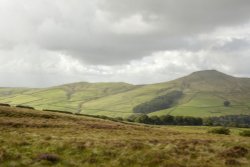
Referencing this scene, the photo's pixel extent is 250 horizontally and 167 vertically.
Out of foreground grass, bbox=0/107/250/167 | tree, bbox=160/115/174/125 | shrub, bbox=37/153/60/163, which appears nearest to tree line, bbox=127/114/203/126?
tree, bbox=160/115/174/125

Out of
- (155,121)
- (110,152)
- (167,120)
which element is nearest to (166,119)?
(167,120)

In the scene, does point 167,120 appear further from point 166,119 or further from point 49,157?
point 49,157

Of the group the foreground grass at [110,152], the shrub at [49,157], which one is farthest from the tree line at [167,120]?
the shrub at [49,157]

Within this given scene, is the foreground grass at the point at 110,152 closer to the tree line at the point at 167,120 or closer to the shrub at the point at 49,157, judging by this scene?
the shrub at the point at 49,157

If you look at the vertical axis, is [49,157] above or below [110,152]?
below

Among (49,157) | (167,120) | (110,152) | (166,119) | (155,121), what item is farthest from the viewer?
(167,120)

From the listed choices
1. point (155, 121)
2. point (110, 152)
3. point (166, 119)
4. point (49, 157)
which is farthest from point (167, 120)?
point (49, 157)

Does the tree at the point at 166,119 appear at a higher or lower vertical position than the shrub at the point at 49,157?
higher

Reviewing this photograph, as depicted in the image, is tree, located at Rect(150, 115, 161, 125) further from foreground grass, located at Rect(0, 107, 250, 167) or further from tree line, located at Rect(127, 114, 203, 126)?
foreground grass, located at Rect(0, 107, 250, 167)

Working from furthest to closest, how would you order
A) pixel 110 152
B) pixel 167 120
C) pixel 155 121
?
pixel 167 120
pixel 155 121
pixel 110 152

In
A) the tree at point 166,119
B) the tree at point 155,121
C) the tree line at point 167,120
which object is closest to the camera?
the tree line at point 167,120

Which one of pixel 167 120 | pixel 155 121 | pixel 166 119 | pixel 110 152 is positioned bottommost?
pixel 155 121

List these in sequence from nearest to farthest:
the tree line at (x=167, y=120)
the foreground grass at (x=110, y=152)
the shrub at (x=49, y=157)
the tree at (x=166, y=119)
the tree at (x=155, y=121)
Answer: the shrub at (x=49, y=157) < the foreground grass at (x=110, y=152) < the tree line at (x=167, y=120) < the tree at (x=155, y=121) < the tree at (x=166, y=119)

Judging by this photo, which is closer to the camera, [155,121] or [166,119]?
[155,121]
